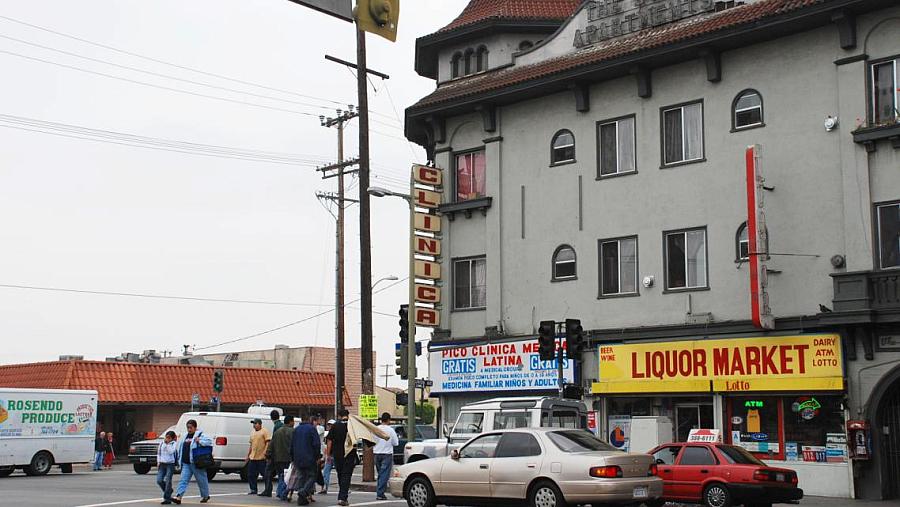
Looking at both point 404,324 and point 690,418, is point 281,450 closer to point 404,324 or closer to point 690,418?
point 404,324

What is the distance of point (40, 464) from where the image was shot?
32.7 metres

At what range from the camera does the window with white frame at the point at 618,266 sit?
26.7m

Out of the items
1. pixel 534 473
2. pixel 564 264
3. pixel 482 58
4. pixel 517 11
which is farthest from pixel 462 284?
pixel 534 473

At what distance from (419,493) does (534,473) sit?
272 cm

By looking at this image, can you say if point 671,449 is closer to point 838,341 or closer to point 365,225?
point 838,341

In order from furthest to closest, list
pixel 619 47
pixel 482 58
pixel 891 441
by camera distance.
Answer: pixel 482 58
pixel 619 47
pixel 891 441

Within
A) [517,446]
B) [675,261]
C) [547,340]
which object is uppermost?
[675,261]

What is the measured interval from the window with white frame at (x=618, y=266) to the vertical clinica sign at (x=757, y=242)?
4.20 m

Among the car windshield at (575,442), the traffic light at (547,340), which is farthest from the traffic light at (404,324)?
the car windshield at (575,442)

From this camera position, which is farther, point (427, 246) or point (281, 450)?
point (427, 246)

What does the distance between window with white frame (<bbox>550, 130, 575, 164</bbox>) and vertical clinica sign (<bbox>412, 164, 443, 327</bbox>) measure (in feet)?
12.5

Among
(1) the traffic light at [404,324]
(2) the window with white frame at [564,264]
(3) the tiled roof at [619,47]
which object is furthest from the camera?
(1) the traffic light at [404,324]

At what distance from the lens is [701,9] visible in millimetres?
26859

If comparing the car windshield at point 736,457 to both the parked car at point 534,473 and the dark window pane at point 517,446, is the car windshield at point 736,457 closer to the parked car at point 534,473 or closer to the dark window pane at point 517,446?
the parked car at point 534,473
